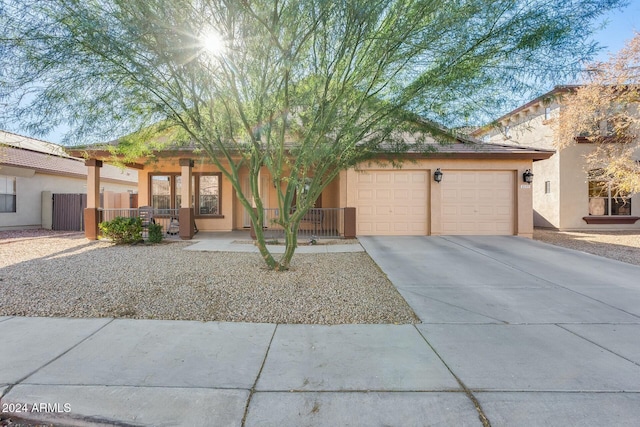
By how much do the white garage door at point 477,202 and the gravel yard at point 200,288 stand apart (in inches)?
203

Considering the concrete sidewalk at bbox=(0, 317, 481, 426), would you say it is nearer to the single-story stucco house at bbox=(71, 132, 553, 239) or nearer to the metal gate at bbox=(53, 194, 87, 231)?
the single-story stucco house at bbox=(71, 132, 553, 239)

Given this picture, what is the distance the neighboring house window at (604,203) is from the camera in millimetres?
14938

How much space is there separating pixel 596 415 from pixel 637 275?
5.98 m

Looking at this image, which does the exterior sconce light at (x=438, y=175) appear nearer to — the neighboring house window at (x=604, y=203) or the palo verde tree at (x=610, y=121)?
the palo verde tree at (x=610, y=121)

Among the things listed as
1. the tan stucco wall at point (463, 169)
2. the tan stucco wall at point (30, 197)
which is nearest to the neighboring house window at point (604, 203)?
the tan stucco wall at point (463, 169)

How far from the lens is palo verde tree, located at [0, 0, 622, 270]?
396 cm

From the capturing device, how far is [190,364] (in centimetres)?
303

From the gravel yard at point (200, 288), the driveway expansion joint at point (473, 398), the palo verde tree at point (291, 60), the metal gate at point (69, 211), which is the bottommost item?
the driveway expansion joint at point (473, 398)

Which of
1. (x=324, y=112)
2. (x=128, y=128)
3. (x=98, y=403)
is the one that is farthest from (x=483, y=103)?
(x=128, y=128)

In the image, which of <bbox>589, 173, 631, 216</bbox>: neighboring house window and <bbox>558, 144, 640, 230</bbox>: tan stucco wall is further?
<bbox>589, 173, 631, 216</bbox>: neighboring house window

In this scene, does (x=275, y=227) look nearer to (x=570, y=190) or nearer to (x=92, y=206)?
(x=92, y=206)

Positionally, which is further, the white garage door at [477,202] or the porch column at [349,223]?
the white garage door at [477,202]

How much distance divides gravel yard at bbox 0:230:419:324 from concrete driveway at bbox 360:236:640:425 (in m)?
0.71

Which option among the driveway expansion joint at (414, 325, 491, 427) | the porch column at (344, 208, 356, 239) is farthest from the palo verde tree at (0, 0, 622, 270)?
the porch column at (344, 208, 356, 239)
